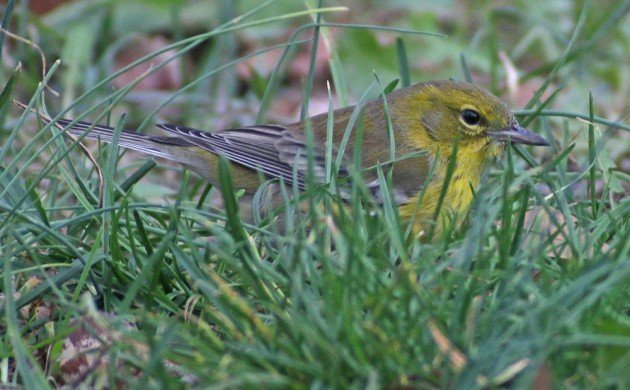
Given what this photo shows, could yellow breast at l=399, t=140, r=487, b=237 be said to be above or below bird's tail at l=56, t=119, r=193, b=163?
below

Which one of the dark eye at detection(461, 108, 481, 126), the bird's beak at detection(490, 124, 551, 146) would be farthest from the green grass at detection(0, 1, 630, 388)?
the dark eye at detection(461, 108, 481, 126)

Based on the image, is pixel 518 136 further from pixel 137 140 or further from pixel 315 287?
pixel 315 287

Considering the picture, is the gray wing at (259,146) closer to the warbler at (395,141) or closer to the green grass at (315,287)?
the warbler at (395,141)

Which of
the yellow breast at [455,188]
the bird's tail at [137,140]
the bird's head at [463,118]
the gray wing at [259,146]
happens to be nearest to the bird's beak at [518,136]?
the bird's head at [463,118]

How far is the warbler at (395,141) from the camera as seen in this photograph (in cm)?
485

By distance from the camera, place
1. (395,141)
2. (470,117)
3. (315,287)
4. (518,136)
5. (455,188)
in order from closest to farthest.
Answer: (315,287) → (455,188) → (518,136) → (470,117) → (395,141)

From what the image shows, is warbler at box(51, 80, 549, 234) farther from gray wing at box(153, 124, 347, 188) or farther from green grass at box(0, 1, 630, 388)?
green grass at box(0, 1, 630, 388)

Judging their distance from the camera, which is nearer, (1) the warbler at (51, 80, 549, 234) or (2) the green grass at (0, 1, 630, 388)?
(2) the green grass at (0, 1, 630, 388)

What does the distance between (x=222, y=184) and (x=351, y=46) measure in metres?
4.97

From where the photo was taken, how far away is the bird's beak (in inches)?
189

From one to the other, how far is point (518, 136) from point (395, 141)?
2.36ft

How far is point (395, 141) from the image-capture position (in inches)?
208

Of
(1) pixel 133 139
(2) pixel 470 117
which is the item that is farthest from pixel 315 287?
(2) pixel 470 117

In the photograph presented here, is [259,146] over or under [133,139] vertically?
under
